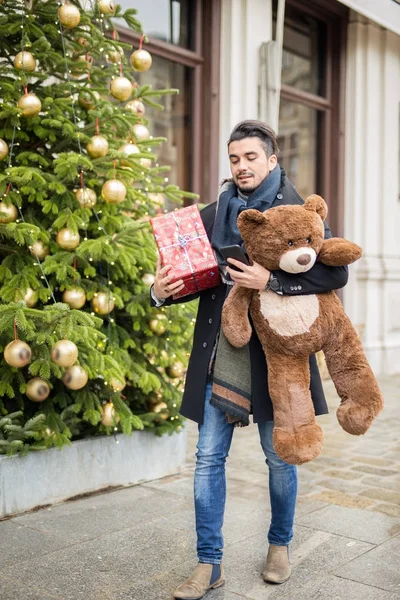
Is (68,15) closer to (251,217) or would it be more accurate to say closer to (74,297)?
(74,297)

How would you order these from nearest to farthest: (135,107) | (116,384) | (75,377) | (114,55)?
(75,377) → (116,384) → (114,55) → (135,107)

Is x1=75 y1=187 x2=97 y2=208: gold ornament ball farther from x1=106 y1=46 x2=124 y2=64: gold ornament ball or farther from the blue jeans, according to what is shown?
the blue jeans

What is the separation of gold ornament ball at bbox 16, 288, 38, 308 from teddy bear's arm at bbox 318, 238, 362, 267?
1.76 metres

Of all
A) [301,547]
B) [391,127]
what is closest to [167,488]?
[301,547]

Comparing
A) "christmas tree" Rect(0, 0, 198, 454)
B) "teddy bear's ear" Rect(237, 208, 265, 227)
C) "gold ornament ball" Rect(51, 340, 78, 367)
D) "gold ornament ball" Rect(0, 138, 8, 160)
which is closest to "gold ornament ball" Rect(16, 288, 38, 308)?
"christmas tree" Rect(0, 0, 198, 454)

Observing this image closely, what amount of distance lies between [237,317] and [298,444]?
547 mm

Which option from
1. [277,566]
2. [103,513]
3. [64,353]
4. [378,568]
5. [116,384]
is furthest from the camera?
[116,384]

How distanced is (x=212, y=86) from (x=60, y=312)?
4.55m

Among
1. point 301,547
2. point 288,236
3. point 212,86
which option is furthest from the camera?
point 212,86

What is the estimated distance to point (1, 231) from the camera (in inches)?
158

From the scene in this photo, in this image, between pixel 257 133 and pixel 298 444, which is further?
pixel 257 133

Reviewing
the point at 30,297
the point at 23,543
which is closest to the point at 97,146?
the point at 30,297

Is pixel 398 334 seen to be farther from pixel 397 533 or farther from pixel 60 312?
pixel 60 312

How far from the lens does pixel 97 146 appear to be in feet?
14.3
